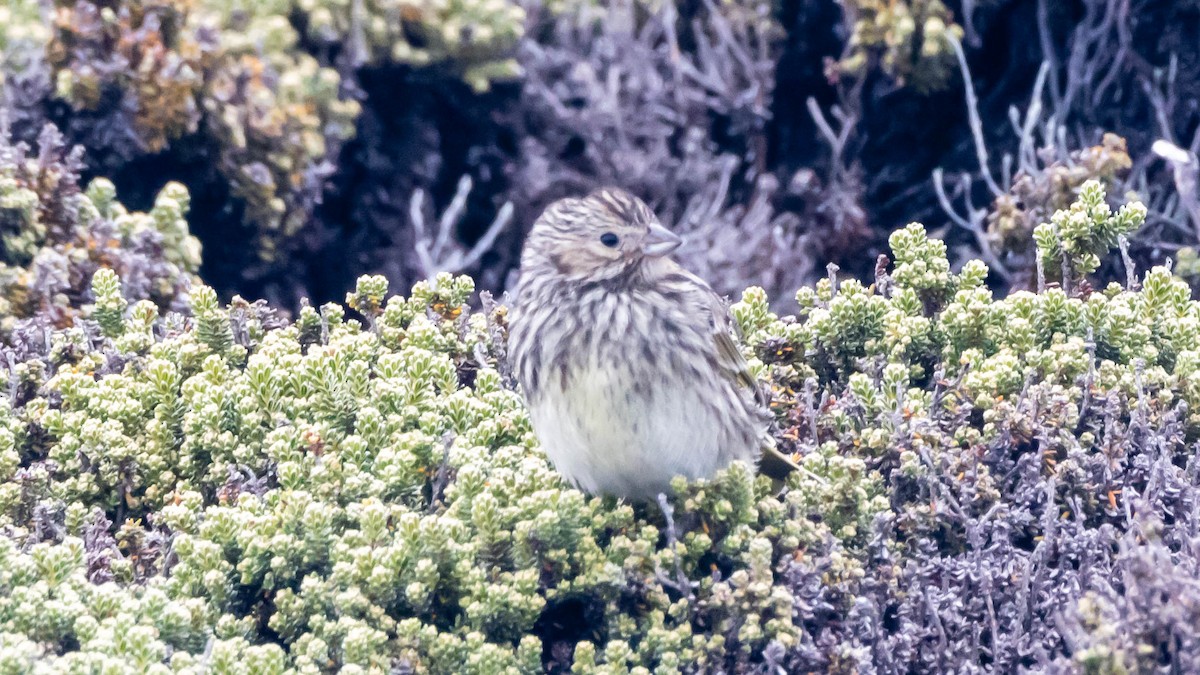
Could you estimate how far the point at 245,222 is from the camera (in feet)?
26.3

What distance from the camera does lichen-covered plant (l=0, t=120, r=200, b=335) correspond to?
627 centimetres

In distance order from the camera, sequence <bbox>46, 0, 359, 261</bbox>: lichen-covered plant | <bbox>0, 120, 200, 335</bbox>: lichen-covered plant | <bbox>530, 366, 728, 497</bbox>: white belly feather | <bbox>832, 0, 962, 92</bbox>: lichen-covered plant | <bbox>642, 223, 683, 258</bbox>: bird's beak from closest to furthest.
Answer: <bbox>530, 366, 728, 497</bbox>: white belly feather, <bbox>642, 223, 683, 258</bbox>: bird's beak, <bbox>0, 120, 200, 335</bbox>: lichen-covered plant, <bbox>46, 0, 359, 261</bbox>: lichen-covered plant, <bbox>832, 0, 962, 92</bbox>: lichen-covered plant

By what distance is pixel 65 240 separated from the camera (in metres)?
6.55

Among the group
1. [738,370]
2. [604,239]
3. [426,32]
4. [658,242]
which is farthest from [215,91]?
[738,370]

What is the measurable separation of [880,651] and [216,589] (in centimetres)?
173

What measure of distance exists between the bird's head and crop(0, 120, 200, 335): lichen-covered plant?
2335 mm

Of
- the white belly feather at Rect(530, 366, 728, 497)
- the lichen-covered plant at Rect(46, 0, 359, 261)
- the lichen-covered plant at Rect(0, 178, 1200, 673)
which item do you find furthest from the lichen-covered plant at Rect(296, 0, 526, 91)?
the white belly feather at Rect(530, 366, 728, 497)

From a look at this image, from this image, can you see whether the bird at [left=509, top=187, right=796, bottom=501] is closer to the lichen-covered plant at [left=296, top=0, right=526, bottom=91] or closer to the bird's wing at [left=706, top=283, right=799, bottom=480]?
the bird's wing at [left=706, top=283, right=799, bottom=480]

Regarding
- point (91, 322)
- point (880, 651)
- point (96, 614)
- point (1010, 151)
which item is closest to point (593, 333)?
point (880, 651)

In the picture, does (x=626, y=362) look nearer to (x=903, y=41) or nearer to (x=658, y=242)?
(x=658, y=242)

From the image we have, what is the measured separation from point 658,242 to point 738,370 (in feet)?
1.59

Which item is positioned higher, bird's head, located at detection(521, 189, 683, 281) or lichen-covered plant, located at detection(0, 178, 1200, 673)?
bird's head, located at detection(521, 189, 683, 281)

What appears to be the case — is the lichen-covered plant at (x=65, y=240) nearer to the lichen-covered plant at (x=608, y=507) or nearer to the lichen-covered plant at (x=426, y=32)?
the lichen-covered plant at (x=608, y=507)

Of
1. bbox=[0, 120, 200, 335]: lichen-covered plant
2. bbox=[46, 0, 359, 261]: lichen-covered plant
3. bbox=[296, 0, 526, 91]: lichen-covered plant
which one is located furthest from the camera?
bbox=[296, 0, 526, 91]: lichen-covered plant
